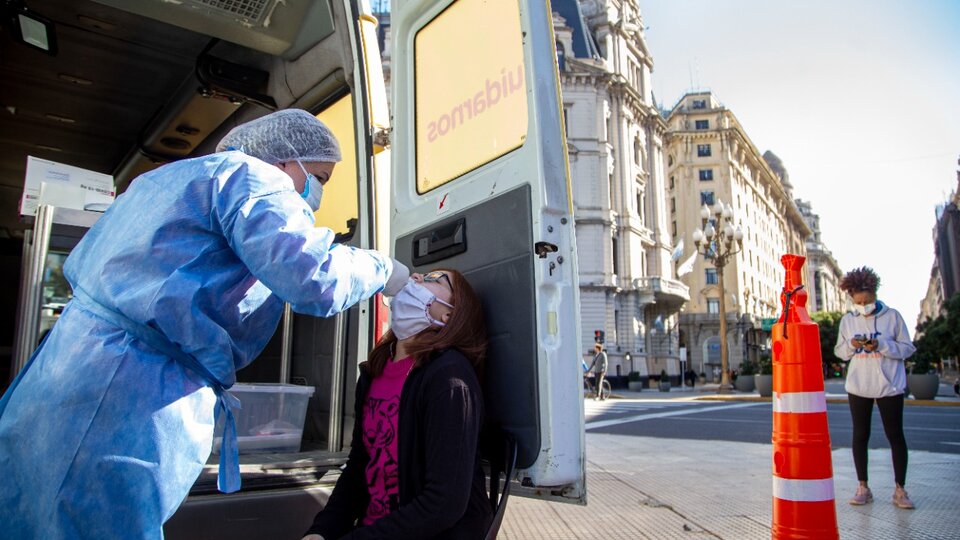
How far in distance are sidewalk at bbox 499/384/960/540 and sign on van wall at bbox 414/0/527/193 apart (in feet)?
6.87

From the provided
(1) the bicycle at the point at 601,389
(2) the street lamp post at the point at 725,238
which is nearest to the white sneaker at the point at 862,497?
(1) the bicycle at the point at 601,389

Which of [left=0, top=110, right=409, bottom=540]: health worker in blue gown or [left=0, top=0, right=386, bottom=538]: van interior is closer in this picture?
[left=0, top=110, right=409, bottom=540]: health worker in blue gown

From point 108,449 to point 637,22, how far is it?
Answer: 1988 inches

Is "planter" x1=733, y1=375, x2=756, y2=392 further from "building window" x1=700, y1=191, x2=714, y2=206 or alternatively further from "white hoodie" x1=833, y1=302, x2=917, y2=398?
"building window" x1=700, y1=191, x2=714, y2=206

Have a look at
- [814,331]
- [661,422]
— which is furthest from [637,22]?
[814,331]

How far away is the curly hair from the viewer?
177 inches

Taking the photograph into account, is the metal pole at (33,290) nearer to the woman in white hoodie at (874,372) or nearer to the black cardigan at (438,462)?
the black cardigan at (438,462)

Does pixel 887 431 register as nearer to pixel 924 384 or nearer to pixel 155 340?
pixel 155 340

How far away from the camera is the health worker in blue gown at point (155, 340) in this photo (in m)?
1.32

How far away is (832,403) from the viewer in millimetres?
15461

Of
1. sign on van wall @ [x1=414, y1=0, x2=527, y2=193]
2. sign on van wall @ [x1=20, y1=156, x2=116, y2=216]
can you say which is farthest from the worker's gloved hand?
sign on van wall @ [x1=20, y1=156, x2=116, y2=216]

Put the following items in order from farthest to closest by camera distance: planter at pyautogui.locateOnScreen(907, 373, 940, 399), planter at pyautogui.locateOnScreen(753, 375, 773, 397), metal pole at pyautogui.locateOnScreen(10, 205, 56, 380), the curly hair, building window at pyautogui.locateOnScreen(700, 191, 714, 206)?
building window at pyautogui.locateOnScreen(700, 191, 714, 206) → planter at pyautogui.locateOnScreen(753, 375, 773, 397) → planter at pyautogui.locateOnScreen(907, 373, 940, 399) → the curly hair → metal pole at pyautogui.locateOnScreen(10, 205, 56, 380)

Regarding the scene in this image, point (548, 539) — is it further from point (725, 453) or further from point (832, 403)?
point (832, 403)

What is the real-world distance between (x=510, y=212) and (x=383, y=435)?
2.70 feet
